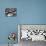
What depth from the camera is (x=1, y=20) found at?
261 cm

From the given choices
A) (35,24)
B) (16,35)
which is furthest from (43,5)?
(16,35)

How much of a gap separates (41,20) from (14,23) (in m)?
0.56

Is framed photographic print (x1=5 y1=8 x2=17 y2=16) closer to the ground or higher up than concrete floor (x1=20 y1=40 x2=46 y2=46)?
higher up

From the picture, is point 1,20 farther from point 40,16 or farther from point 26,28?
point 40,16

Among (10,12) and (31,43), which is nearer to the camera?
(31,43)

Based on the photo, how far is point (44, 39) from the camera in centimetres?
247

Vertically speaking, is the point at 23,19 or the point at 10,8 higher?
the point at 10,8

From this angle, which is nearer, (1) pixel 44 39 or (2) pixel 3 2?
(1) pixel 44 39

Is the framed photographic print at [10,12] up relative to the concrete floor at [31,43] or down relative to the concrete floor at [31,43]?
up

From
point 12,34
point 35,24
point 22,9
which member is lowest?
point 12,34

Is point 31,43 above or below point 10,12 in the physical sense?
below

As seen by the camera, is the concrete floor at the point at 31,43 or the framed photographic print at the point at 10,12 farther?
the framed photographic print at the point at 10,12

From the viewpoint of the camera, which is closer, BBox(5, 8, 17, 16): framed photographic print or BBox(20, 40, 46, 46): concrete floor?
BBox(20, 40, 46, 46): concrete floor

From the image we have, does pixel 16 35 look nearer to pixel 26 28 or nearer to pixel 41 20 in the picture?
pixel 26 28
